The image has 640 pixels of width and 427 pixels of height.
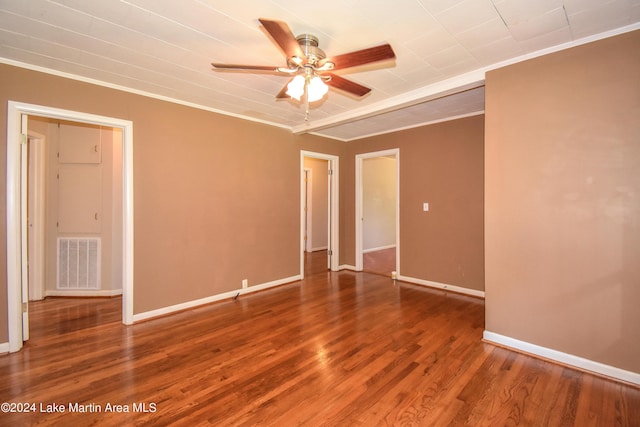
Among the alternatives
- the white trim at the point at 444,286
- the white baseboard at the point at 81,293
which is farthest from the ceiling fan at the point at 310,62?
the white baseboard at the point at 81,293

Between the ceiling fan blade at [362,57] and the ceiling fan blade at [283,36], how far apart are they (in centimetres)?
22

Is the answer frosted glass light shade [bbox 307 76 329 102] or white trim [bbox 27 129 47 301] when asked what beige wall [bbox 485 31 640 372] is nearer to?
frosted glass light shade [bbox 307 76 329 102]

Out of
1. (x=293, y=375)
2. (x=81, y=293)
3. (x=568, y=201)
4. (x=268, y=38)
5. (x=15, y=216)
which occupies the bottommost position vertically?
(x=293, y=375)

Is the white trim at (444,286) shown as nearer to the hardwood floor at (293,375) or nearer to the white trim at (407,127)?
the hardwood floor at (293,375)

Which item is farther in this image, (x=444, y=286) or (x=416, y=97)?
(x=444, y=286)

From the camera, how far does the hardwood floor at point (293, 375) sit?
1.79 m

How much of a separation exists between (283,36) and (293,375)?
2.30 metres

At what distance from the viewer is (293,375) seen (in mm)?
2209

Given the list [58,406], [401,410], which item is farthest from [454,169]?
[58,406]

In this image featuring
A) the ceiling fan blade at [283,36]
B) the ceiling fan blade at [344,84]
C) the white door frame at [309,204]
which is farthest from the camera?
the white door frame at [309,204]

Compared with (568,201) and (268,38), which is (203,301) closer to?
(268,38)

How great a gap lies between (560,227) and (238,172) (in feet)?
11.8

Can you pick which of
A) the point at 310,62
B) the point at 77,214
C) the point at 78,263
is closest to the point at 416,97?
the point at 310,62

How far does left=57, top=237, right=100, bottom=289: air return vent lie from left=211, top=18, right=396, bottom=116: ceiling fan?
12.3ft
